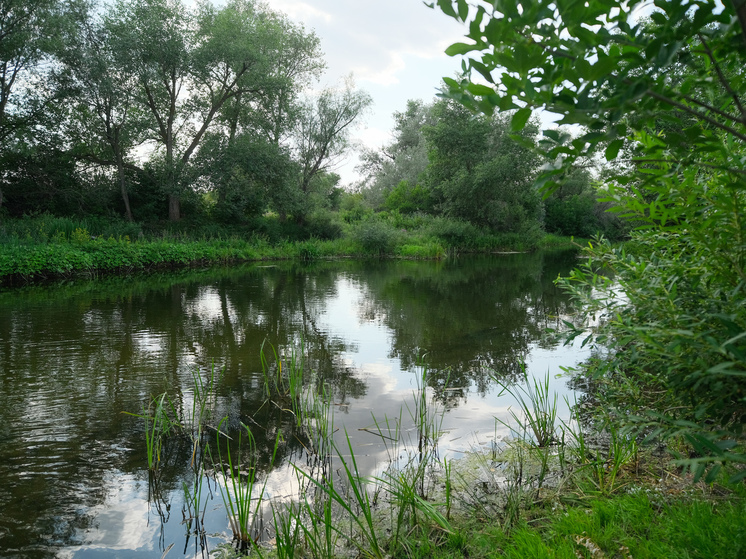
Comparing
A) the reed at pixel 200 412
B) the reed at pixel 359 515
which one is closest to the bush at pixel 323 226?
the reed at pixel 200 412

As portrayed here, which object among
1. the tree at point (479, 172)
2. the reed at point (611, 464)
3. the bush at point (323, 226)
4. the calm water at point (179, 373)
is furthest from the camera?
the tree at point (479, 172)

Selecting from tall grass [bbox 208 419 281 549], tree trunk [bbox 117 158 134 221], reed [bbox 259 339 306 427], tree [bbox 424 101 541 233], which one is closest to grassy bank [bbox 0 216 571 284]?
tree trunk [bbox 117 158 134 221]

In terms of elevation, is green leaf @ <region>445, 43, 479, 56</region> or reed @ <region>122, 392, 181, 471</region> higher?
green leaf @ <region>445, 43, 479, 56</region>

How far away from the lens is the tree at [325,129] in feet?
96.6

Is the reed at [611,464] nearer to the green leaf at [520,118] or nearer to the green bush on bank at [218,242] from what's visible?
the green leaf at [520,118]

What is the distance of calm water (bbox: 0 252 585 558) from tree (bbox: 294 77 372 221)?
1913 centimetres

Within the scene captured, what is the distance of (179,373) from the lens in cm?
536

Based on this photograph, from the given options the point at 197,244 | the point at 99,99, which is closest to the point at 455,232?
the point at 197,244

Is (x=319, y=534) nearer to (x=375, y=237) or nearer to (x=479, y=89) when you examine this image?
(x=479, y=89)

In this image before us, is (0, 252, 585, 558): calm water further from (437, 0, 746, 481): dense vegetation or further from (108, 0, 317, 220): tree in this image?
(108, 0, 317, 220): tree

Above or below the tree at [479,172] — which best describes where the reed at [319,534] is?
below

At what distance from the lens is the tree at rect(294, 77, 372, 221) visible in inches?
1159

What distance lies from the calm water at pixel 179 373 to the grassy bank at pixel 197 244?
6.82ft

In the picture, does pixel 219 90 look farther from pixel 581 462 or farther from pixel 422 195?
pixel 581 462
